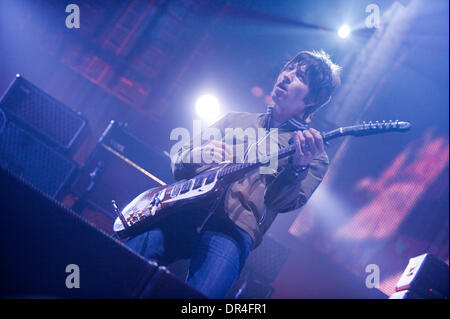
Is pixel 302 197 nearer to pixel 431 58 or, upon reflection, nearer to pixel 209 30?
pixel 209 30

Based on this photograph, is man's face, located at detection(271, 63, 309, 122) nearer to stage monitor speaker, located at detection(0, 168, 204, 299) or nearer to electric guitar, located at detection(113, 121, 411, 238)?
electric guitar, located at detection(113, 121, 411, 238)

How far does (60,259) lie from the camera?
3.16 feet

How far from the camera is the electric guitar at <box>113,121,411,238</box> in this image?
1855 mm

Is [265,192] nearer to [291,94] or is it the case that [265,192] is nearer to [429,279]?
[291,94]

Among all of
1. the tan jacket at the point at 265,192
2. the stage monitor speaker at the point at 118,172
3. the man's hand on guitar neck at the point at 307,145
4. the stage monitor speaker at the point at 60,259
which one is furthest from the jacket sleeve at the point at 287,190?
the stage monitor speaker at the point at 118,172

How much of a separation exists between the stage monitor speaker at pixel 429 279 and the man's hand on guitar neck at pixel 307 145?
193cm

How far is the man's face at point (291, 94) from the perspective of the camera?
91.0 inches

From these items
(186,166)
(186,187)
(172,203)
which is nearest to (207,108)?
(186,166)

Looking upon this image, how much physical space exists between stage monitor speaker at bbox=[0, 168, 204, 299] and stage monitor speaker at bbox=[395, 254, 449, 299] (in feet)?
8.80

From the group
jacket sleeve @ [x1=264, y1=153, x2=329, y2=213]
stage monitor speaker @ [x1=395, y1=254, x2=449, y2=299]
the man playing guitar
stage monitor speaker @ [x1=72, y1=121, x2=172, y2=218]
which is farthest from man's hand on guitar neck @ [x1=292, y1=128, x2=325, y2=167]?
stage monitor speaker @ [x1=72, y1=121, x2=172, y2=218]

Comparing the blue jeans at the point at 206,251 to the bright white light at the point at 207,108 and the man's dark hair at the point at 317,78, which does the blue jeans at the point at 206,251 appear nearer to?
the man's dark hair at the point at 317,78

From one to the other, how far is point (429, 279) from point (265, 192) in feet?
6.61
